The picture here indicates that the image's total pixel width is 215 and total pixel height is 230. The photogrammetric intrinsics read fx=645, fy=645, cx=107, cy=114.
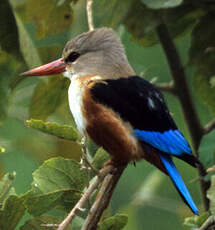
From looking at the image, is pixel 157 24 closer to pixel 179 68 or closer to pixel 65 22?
pixel 179 68

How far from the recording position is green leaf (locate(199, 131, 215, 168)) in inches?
85.0

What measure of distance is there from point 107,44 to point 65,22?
24 cm

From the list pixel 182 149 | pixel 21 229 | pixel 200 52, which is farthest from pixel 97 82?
pixel 21 229

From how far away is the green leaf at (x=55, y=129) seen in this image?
1.54 m

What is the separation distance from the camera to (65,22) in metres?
2.45

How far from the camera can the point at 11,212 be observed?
5.06 feet

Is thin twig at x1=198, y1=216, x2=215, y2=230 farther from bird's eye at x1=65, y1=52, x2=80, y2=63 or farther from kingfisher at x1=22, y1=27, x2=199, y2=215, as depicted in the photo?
bird's eye at x1=65, y1=52, x2=80, y2=63

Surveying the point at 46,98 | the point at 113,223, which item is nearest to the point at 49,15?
the point at 46,98

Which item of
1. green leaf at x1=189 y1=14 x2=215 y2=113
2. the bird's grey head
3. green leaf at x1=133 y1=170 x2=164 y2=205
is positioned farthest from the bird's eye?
green leaf at x1=133 y1=170 x2=164 y2=205

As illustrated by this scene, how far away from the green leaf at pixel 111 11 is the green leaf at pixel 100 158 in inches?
23.2

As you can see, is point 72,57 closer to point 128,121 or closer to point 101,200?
point 128,121

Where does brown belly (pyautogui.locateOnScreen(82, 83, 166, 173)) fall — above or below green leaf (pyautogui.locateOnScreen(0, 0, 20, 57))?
below

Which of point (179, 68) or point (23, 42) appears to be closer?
point (23, 42)

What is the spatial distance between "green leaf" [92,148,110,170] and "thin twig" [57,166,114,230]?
19mm
